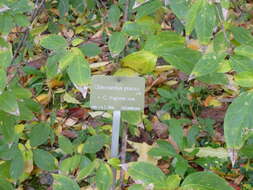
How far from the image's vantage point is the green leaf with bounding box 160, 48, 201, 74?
0.79m

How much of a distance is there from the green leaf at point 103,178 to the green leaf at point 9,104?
0.69 ft

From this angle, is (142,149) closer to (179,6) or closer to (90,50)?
(90,50)

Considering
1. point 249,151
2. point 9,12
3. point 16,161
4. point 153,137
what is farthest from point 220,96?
point 9,12

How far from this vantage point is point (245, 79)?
25.2 inches

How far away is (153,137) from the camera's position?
2.04 m

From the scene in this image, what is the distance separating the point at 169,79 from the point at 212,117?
413mm

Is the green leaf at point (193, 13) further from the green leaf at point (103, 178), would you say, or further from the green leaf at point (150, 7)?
the green leaf at point (103, 178)

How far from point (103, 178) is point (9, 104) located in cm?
25

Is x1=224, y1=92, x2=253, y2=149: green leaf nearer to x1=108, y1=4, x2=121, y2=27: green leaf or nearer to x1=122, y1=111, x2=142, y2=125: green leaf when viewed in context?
x1=122, y1=111, x2=142, y2=125: green leaf

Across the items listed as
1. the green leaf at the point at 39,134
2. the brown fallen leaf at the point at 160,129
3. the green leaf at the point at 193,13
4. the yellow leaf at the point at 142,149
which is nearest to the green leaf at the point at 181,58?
the green leaf at the point at 193,13

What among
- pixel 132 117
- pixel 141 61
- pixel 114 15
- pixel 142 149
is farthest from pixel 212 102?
pixel 141 61

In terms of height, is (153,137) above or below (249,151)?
below

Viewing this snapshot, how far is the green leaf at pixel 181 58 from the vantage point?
0.79 m

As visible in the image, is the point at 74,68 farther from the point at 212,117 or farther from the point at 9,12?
the point at 212,117
